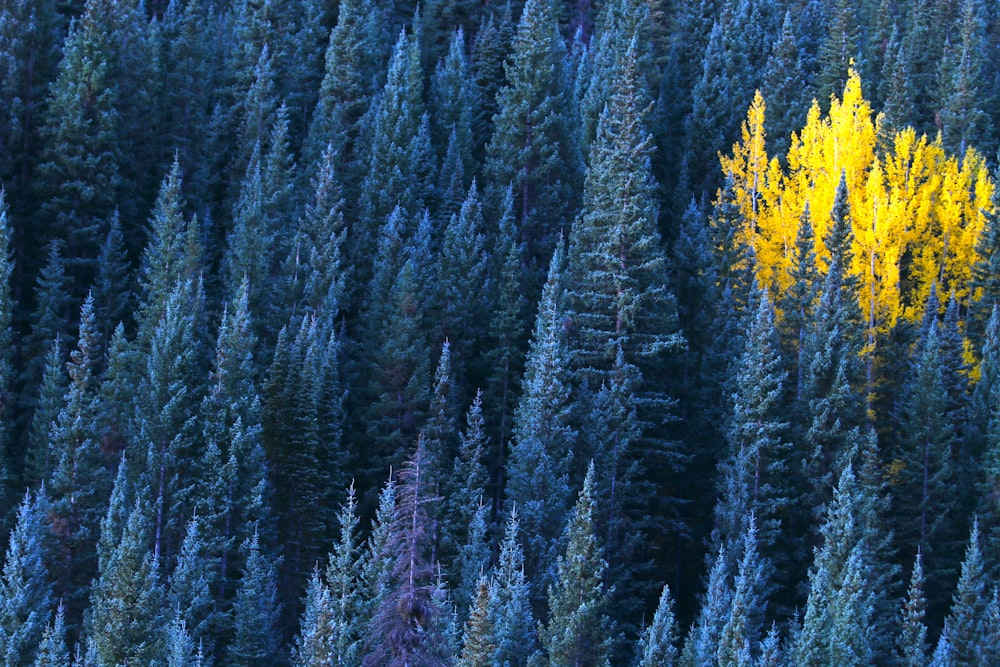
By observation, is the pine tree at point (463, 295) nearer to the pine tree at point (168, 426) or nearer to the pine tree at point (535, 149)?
the pine tree at point (535, 149)

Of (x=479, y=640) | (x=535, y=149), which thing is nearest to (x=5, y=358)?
(x=479, y=640)

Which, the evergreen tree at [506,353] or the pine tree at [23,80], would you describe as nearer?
the evergreen tree at [506,353]

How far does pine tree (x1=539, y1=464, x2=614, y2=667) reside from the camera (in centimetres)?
3503

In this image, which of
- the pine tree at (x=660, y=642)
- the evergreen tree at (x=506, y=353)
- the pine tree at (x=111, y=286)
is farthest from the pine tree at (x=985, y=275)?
the pine tree at (x=111, y=286)

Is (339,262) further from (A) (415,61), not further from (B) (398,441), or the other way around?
(A) (415,61)

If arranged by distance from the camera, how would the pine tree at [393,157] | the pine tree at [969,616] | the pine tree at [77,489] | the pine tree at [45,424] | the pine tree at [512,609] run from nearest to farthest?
the pine tree at [512,609] < the pine tree at [969,616] < the pine tree at [77,489] < the pine tree at [45,424] < the pine tree at [393,157]

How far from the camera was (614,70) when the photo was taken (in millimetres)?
59156

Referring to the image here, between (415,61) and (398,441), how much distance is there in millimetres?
23059

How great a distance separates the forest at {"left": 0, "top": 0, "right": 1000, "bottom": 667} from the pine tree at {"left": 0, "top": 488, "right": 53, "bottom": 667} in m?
0.12

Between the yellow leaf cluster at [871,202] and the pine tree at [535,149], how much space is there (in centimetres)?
793

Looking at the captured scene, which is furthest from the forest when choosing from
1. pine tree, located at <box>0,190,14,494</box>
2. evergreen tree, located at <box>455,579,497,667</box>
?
pine tree, located at <box>0,190,14,494</box>

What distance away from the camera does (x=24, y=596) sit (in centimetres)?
3688

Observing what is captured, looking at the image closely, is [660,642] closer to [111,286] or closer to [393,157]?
[111,286]

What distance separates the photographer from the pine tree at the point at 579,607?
3503 centimetres
